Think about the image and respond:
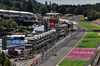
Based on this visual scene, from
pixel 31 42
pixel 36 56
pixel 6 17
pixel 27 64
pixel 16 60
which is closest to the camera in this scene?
pixel 27 64

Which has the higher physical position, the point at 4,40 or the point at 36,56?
the point at 4,40

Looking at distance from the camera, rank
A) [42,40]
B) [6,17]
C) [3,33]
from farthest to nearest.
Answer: [6,17]
[3,33]
[42,40]

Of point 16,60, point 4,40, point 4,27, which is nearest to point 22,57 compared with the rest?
point 16,60

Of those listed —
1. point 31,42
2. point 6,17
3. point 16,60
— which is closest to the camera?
point 16,60

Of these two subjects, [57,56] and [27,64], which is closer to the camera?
[27,64]

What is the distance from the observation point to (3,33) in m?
128

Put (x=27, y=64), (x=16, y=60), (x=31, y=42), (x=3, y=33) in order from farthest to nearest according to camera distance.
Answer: (x=3, y=33)
(x=31, y=42)
(x=16, y=60)
(x=27, y=64)

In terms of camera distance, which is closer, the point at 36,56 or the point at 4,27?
the point at 36,56

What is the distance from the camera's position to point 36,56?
3204 inches

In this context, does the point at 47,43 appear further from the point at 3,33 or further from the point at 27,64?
the point at 27,64

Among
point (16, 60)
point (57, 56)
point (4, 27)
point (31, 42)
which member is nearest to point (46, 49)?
point (31, 42)

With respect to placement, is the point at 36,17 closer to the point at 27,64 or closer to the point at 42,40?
the point at 42,40

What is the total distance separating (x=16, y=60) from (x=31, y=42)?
17.3 m

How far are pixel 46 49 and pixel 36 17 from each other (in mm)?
103664
